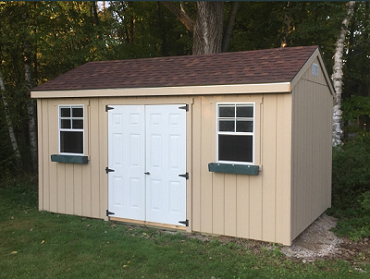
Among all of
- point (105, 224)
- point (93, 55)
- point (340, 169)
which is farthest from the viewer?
point (93, 55)

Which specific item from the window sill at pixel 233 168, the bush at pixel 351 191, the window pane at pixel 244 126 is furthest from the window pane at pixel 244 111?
the bush at pixel 351 191

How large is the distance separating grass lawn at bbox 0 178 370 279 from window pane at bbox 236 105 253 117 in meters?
2.02

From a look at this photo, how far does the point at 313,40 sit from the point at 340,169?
344 inches

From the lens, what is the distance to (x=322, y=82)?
780 centimetres

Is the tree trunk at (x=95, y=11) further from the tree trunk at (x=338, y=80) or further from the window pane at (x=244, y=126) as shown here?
the window pane at (x=244, y=126)

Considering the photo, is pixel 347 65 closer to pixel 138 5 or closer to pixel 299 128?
pixel 138 5

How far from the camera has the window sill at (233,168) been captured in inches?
244

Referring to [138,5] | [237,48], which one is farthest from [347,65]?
[138,5]

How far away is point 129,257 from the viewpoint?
573 cm

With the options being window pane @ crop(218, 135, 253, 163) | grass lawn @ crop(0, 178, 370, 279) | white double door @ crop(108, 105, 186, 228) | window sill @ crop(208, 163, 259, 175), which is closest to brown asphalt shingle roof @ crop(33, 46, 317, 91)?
white double door @ crop(108, 105, 186, 228)

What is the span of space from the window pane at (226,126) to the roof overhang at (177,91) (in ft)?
1.54

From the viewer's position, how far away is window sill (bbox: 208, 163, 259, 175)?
6.19 m

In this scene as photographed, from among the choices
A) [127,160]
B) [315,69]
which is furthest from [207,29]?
[127,160]

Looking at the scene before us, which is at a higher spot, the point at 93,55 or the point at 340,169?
the point at 93,55
